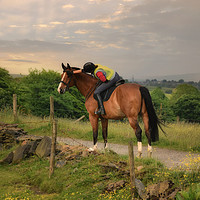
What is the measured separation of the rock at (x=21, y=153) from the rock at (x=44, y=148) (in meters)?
0.47

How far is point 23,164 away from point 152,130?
5.41 m

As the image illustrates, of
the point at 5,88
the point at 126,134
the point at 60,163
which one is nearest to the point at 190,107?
the point at 126,134

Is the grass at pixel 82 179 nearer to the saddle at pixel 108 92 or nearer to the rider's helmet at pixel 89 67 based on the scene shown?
the saddle at pixel 108 92

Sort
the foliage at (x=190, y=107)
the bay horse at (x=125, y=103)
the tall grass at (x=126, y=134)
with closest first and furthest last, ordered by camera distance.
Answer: the bay horse at (x=125, y=103) → the tall grass at (x=126, y=134) → the foliage at (x=190, y=107)

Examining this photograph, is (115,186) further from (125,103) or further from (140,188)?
(125,103)

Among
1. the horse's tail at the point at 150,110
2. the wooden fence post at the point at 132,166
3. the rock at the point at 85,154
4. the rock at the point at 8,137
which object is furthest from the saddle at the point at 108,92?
the rock at the point at 8,137

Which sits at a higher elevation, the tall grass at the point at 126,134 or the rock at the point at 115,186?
the rock at the point at 115,186

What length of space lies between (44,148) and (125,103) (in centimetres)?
412

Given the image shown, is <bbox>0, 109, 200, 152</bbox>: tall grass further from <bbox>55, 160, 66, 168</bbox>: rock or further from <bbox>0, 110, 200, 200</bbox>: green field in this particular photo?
<bbox>0, 110, 200, 200</bbox>: green field

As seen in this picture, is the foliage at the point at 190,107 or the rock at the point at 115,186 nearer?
the rock at the point at 115,186

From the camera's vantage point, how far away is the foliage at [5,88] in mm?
24384

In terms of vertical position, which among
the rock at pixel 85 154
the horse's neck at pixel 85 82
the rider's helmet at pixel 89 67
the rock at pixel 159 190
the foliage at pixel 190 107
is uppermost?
the rider's helmet at pixel 89 67

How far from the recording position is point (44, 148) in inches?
435

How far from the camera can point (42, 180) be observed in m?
9.06
